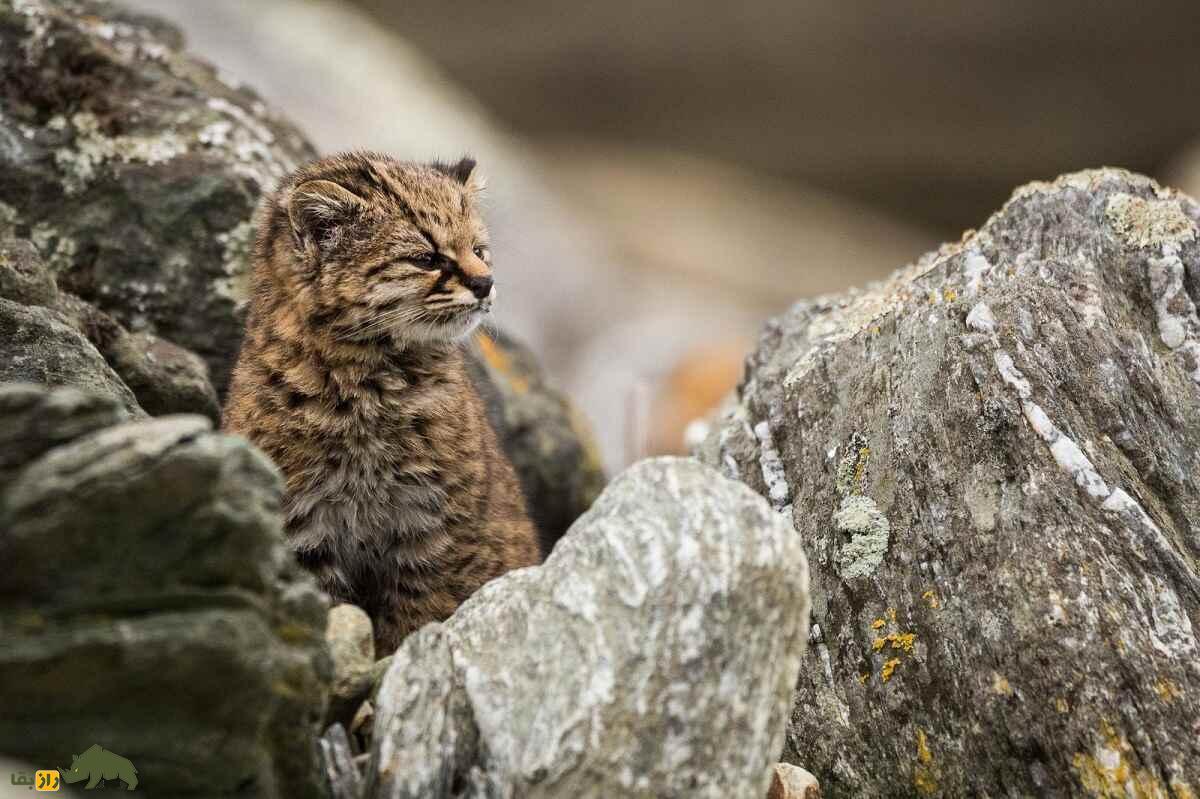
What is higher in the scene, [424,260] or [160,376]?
[424,260]

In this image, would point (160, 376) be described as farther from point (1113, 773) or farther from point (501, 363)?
point (1113, 773)

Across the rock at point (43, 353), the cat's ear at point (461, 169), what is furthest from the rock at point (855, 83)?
the rock at point (43, 353)

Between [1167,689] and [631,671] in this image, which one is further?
[1167,689]

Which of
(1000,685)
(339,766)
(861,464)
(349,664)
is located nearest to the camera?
(339,766)

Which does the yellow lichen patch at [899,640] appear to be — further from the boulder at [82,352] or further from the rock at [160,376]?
the rock at [160,376]

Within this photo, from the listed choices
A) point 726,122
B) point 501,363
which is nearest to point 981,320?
point 501,363

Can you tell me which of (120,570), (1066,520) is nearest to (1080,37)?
(1066,520)

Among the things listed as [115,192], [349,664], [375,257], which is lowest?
[349,664]

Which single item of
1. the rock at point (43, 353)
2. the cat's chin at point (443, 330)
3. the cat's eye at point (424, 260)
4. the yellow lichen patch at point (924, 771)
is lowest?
the yellow lichen patch at point (924, 771)
